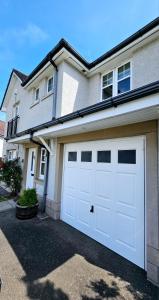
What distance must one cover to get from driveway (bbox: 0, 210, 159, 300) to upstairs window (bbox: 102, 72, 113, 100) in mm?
6044

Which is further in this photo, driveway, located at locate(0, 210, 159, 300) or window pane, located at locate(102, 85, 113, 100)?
window pane, located at locate(102, 85, 113, 100)

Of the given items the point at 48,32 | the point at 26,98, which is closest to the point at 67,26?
the point at 48,32

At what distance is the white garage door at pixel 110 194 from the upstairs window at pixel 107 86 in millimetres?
3145

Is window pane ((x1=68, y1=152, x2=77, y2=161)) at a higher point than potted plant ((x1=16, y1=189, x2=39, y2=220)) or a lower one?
higher

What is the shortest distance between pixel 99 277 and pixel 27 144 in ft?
26.6

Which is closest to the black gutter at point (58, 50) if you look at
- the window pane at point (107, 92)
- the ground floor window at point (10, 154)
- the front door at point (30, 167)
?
the window pane at point (107, 92)

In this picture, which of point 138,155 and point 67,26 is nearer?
point 138,155

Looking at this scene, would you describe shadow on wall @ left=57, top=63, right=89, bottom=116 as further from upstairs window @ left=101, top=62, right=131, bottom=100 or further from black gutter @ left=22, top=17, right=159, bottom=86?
upstairs window @ left=101, top=62, right=131, bottom=100

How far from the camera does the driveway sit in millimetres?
2711

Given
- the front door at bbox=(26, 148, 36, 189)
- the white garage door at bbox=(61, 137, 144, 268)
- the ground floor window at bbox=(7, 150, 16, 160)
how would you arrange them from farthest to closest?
the ground floor window at bbox=(7, 150, 16, 160)
the front door at bbox=(26, 148, 36, 189)
the white garage door at bbox=(61, 137, 144, 268)

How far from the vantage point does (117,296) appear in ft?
8.85

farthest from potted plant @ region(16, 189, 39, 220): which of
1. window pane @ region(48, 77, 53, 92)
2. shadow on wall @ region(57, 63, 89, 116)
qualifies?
window pane @ region(48, 77, 53, 92)

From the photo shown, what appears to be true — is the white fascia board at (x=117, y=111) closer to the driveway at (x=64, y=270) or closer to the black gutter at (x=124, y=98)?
the black gutter at (x=124, y=98)

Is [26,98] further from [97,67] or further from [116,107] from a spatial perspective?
[116,107]
